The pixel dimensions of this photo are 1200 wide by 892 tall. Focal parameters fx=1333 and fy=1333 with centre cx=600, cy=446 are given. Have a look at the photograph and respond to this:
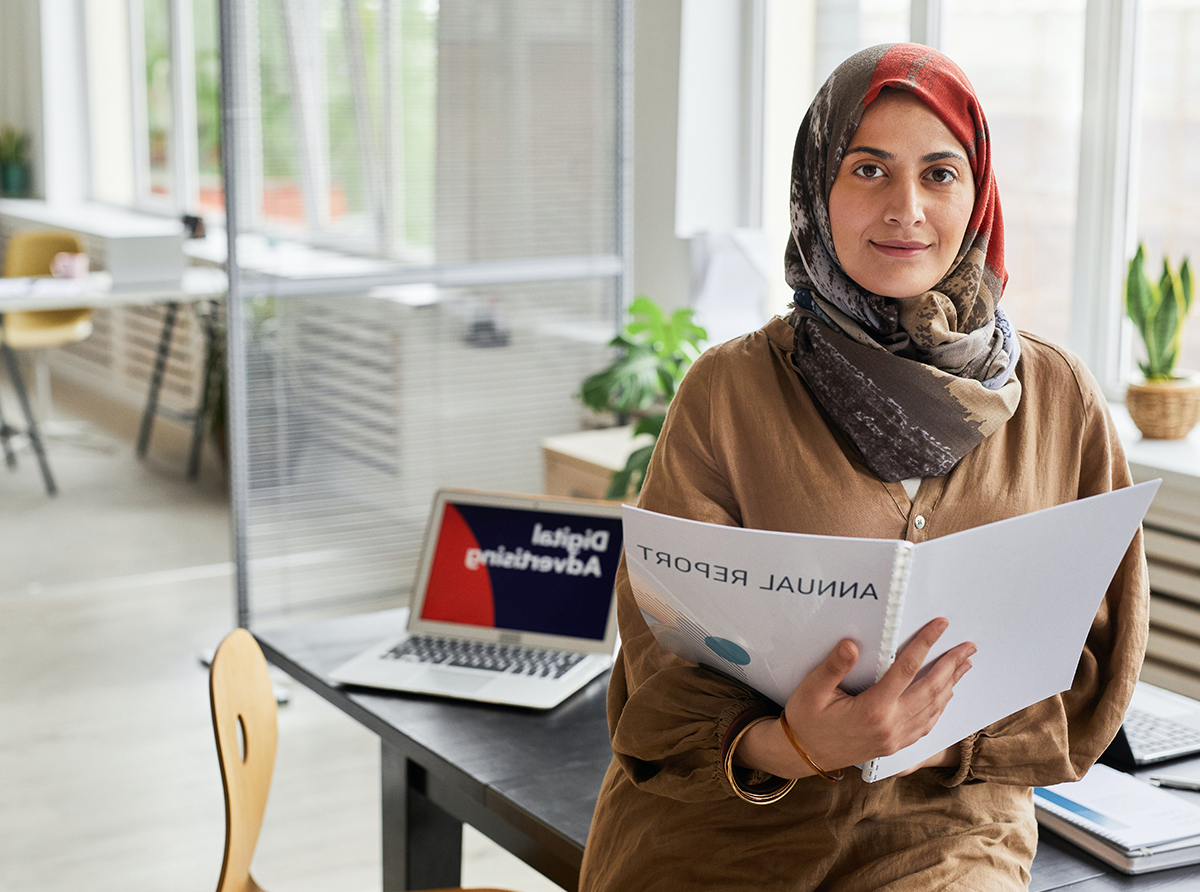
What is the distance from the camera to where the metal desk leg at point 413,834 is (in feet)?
5.44

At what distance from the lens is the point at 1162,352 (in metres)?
2.75

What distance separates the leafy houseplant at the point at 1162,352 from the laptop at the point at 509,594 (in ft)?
4.82

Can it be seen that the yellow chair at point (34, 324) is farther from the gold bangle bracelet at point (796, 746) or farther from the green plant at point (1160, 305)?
the gold bangle bracelet at point (796, 746)

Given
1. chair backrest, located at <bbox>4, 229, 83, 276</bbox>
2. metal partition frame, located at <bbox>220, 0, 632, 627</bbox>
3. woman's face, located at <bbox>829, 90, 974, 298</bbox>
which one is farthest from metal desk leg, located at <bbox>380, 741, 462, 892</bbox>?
chair backrest, located at <bbox>4, 229, 83, 276</bbox>

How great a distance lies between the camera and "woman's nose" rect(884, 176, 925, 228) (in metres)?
1.14

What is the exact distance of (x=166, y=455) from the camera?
606cm

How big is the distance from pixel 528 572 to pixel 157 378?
4661 mm

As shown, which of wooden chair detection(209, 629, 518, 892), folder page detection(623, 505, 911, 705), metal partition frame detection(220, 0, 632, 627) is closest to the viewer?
folder page detection(623, 505, 911, 705)

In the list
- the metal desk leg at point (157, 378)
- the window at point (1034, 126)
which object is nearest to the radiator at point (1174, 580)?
Answer: the window at point (1034, 126)

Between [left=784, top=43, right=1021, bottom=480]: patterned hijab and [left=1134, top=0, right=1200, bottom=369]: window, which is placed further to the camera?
[left=1134, top=0, right=1200, bottom=369]: window

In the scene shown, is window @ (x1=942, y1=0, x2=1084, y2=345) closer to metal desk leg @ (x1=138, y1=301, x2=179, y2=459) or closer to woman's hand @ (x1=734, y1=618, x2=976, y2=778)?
woman's hand @ (x1=734, y1=618, x2=976, y2=778)

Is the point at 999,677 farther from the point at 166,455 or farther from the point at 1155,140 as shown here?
the point at 166,455

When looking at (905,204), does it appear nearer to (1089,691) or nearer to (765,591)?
(765,591)

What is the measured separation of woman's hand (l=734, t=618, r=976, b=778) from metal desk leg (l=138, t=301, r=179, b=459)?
5424 millimetres
